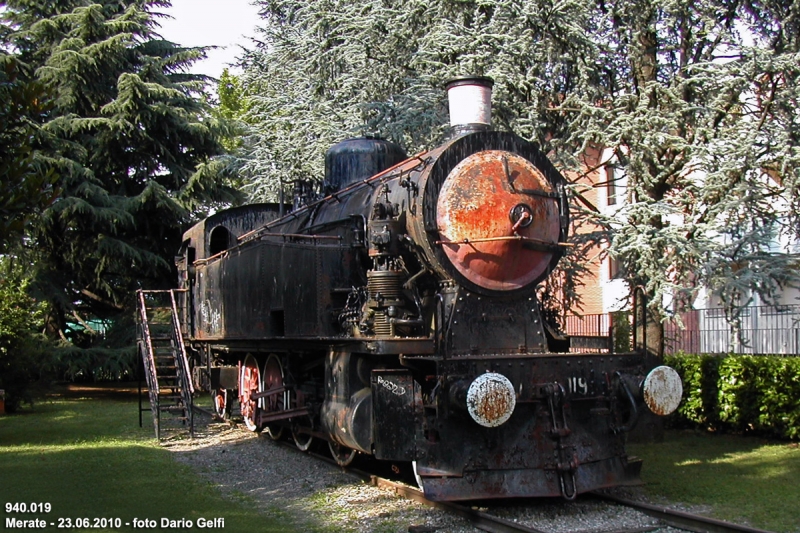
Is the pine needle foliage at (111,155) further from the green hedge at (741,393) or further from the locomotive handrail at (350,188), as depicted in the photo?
the green hedge at (741,393)

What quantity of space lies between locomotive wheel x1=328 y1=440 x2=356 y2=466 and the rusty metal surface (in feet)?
8.63

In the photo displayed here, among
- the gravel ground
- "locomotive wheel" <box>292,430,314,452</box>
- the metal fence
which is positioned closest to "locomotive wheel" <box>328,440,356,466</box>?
the gravel ground

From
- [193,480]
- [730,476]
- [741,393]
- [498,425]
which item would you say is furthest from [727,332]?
[193,480]

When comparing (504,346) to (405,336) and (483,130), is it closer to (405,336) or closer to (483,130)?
(405,336)

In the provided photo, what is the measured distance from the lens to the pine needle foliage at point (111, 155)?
20.9 metres

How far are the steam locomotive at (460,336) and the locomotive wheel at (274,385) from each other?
3.08ft

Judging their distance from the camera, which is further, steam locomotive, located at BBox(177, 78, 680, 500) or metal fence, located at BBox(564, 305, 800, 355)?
metal fence, located at BBox(564, 305, 800, 355)

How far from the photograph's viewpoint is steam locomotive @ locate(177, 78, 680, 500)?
7129mm

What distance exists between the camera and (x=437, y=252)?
7715 millimetres

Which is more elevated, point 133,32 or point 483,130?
point 133,32

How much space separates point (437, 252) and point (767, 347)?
33.6 feet

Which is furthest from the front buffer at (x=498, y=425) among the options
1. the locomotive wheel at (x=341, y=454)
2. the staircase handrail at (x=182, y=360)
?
the staircase handrail at (x=182, y=360)

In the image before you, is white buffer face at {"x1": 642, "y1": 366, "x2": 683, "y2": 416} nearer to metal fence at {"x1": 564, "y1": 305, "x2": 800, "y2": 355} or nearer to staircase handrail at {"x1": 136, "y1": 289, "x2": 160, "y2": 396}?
metal fence at {"x1": 564, "y1": 305, "x2": 800, "y2": 355}

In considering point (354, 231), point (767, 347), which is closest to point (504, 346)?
point (354, 231)
